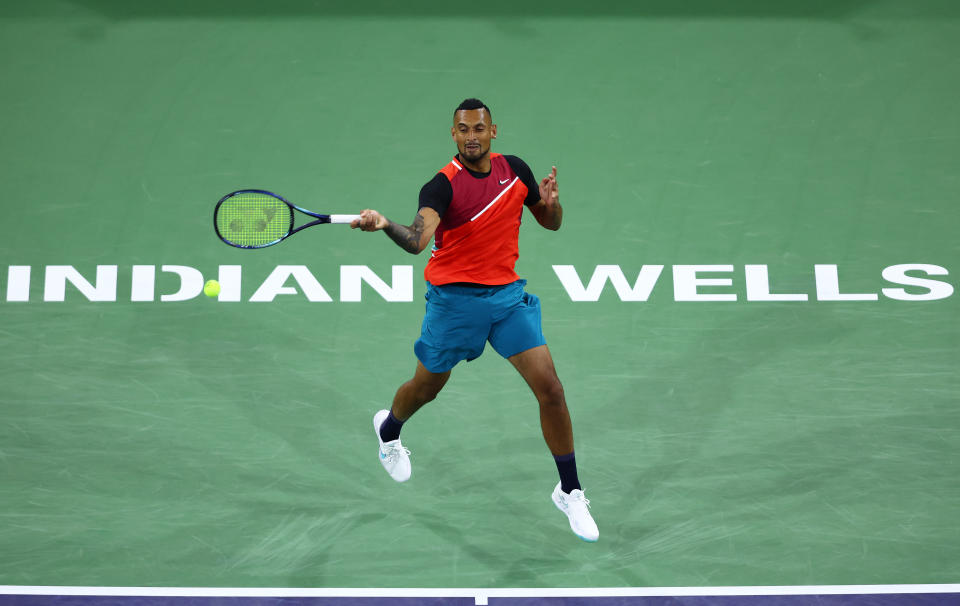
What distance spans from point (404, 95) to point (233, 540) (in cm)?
386

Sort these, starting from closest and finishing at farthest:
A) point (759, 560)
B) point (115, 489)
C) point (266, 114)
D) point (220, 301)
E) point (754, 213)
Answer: point (759, 560) → point (115, 489) → point (220, 301) → point (754, 213) → point (266, 114)

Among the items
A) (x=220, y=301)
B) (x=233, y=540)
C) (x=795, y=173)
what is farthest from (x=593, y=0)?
(x=233, y=540)

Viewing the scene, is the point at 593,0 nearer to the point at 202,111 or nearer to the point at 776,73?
the point at 776,73

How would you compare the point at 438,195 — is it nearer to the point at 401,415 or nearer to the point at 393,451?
the point at 401,415

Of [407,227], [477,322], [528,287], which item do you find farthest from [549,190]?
[528,287]

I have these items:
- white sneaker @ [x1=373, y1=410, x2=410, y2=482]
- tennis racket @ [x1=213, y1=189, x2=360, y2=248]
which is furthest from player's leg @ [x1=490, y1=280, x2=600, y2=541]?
tennis racket @ [x1=213, y1=189, x2=360, y2=248]

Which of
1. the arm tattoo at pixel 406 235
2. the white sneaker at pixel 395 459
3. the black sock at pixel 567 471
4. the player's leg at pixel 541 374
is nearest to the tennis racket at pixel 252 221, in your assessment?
the arm tattoo at pixel 406 235

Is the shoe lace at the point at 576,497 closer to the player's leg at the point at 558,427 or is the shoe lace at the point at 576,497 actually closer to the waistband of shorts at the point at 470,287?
the player's leg at the point at 558,427

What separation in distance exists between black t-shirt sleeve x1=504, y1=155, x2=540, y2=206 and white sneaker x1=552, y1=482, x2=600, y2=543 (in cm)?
144

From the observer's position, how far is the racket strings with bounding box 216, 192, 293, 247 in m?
4.77

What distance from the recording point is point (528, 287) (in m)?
6.62

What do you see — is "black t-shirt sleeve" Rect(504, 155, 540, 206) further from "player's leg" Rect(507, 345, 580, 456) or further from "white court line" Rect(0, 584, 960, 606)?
"white court line" Rect(0, 584, 960, 606)

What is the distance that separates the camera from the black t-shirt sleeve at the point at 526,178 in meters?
4.80

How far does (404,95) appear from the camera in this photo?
764 cm
